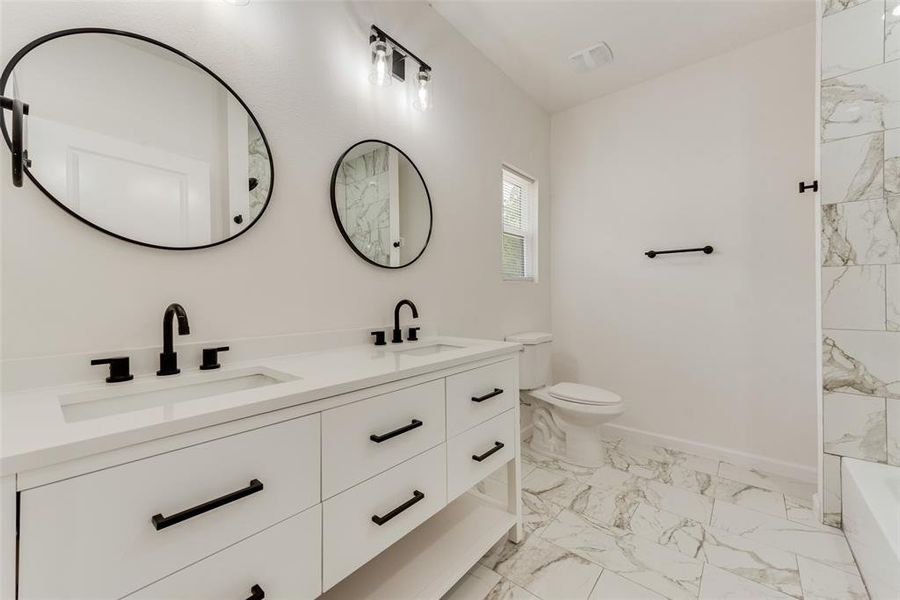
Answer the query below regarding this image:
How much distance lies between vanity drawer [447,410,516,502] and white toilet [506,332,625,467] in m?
0.74

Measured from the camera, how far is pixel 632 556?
1.47 metres

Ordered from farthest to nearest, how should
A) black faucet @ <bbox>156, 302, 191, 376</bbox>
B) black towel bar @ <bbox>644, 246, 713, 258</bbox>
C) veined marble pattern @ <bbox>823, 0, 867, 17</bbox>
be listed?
black towel bar @ <bbox>644, 246, 713, 258</bbox>
veined marble pattern @ <bbox>823, 0, 867, 17</bbox>
black faucet @ <bbox>156, 302, 191, 376</bbox>

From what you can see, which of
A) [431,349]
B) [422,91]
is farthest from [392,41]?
[431,349]

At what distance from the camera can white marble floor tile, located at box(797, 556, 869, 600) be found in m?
1.26

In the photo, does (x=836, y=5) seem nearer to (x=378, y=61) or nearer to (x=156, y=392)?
(x=378, y=61)

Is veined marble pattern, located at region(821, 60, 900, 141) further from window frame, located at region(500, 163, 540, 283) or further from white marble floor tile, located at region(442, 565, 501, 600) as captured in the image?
white marble floor tile, located at region(442, 565, 501, 600)

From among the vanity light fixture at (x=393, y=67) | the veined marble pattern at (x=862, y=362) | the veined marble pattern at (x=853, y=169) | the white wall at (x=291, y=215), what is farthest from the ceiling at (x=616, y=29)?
the veined marble pattern at (x=862, y=362)

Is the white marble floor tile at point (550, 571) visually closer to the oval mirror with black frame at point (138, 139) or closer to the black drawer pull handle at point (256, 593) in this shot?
the black drawer pull handle at point (256, 593)

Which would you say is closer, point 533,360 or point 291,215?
point 291,215

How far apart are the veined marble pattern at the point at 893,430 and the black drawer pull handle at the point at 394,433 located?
6.60ft

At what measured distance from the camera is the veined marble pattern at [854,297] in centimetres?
154

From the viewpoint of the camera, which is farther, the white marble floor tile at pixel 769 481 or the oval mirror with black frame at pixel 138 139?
the white marble floor tile at pixel 769 481

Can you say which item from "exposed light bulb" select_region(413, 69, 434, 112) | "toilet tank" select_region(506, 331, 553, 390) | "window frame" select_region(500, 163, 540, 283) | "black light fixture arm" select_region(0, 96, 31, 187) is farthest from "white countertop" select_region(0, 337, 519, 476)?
"window frame" select_region(500, 163, 540, 283)

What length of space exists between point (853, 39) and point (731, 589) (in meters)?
2.36
